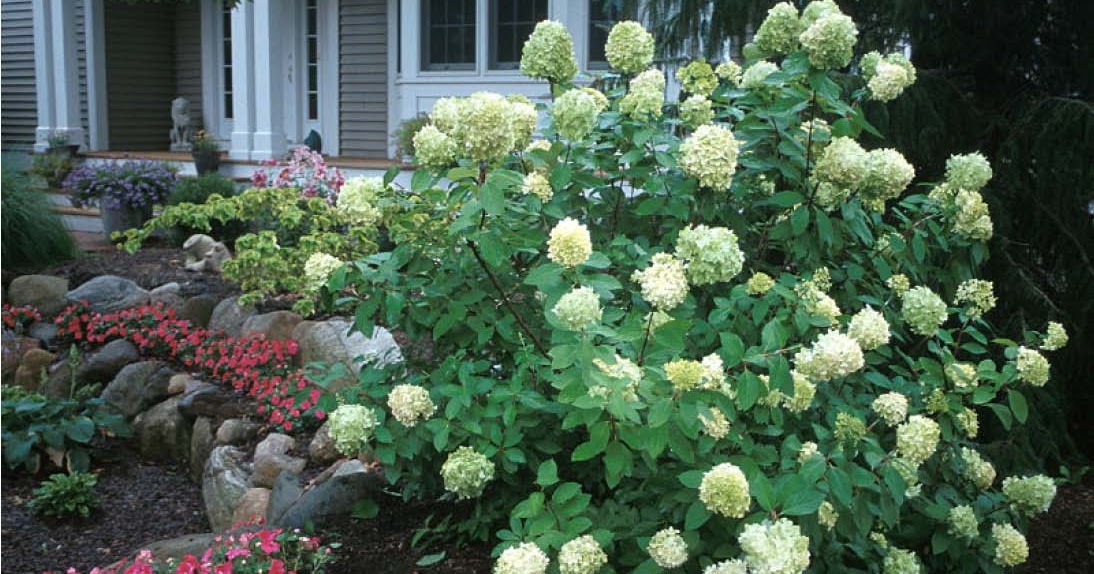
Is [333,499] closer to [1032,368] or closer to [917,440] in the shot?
[917,440]

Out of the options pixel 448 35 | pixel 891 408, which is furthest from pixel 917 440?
pixel 448 35

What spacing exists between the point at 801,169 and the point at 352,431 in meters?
1.35

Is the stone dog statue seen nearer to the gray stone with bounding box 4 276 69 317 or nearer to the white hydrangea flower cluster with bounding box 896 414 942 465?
the gray stone with bounding box 4 276 69 317

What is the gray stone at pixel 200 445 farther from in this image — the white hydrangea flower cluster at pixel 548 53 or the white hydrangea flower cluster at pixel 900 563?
the white hydrangea flower cluster at pixel 900 563

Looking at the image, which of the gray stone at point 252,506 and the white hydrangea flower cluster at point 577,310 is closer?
the white hydrangea flower cluster at point 577,310

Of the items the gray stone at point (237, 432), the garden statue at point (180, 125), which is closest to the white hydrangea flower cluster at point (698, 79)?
the gray stone at point (237, 432)

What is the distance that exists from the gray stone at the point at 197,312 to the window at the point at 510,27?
480 centimetres

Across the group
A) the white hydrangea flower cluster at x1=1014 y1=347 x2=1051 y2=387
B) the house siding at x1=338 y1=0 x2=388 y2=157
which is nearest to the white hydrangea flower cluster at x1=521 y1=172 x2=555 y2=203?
the white hydrangea flower cluster at x1=1014 y1=347 x2=1051 y2=387

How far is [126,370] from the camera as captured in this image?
593cm

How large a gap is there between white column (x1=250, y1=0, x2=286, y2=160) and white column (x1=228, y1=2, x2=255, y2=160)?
0.30ft

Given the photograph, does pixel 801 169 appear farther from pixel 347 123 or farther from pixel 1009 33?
pixel 347 123

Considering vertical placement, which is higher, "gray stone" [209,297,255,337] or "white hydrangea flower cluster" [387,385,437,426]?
"white hydrangea flower cluster" [387,385,437,426]

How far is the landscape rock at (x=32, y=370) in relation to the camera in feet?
20.4

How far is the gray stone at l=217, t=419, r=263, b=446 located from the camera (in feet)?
16.6
